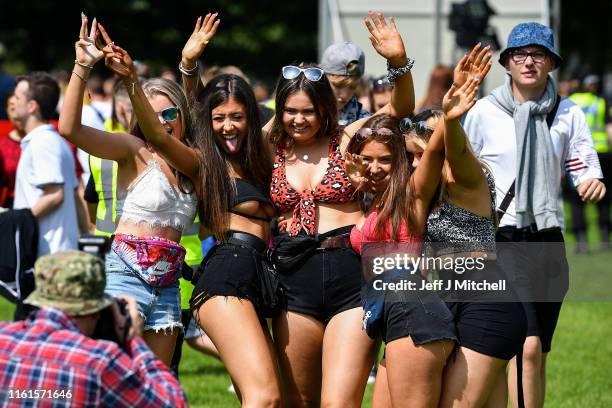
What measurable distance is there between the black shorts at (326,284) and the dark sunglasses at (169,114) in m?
0.96

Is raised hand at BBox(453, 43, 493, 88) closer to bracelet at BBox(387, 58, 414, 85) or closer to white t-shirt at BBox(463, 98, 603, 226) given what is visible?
bracelet at BBox(387, 58, 414, 85)

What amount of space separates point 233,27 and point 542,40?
22326mm

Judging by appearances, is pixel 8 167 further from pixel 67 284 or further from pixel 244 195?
pixel 67 284

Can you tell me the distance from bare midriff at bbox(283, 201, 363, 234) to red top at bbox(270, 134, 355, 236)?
0.10ft

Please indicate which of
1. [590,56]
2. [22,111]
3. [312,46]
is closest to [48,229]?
[22,111]

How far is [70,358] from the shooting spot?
11.4 feet

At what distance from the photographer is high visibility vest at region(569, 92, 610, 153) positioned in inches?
607

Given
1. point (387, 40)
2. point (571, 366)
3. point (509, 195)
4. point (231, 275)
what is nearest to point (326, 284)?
point (231, 275)

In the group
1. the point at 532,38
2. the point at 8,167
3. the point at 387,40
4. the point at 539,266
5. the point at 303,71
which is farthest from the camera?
the point at 8,167

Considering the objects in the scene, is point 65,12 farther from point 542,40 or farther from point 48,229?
point 542,40

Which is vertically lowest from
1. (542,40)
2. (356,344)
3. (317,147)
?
(356,344)

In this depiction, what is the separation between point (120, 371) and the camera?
3508 mm

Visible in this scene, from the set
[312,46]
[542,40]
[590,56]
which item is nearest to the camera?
[542,40]

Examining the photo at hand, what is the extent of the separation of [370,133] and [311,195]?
0.45 meters
